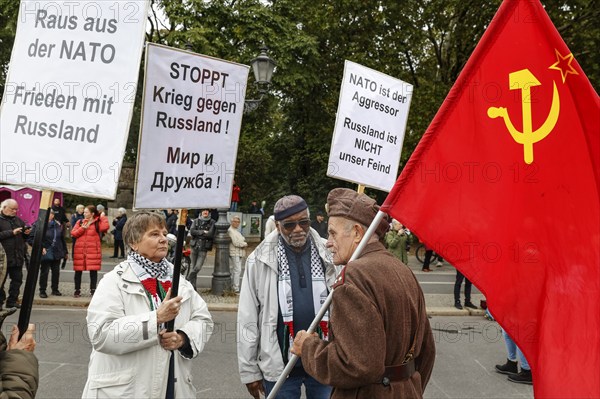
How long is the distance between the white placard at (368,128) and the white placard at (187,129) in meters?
1.82

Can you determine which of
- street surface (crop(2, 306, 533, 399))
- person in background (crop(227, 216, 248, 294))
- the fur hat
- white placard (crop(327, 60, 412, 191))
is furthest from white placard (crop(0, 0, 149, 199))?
person in background (crop(227, 216, 248, 294))

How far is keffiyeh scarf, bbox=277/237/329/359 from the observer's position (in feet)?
10.3

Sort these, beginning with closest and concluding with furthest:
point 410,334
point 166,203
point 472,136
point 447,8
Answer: point 410,334
point 472,136
point 166,203
point 447,8

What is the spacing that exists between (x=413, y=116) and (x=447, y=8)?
422cm

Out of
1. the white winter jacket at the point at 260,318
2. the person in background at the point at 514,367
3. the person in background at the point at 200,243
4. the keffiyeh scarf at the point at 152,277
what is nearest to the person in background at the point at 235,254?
the person in background at the point at 200,243

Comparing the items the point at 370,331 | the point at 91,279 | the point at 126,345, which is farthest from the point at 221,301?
the point at 370,331

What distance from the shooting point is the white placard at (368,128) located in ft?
14.9

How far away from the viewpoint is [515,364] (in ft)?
19.1

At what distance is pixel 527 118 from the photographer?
7.20 ft

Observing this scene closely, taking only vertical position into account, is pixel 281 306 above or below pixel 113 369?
above

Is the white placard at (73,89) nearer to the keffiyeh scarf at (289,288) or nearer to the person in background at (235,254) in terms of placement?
the keffiyeh scarf at (289,288)

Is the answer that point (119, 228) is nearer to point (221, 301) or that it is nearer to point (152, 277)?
point (221, 301)

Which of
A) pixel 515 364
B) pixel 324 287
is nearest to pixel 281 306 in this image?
pixel 324 287

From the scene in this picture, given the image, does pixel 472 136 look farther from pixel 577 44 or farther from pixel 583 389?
pixel 577 44
